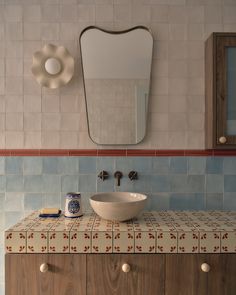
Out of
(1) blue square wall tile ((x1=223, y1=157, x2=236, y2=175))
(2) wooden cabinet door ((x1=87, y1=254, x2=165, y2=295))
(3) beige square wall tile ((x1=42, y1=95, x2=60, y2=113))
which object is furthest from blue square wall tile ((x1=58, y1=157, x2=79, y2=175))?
(1) blue square wall tile ((x1=223, y1=157, x2=236, y2=175))

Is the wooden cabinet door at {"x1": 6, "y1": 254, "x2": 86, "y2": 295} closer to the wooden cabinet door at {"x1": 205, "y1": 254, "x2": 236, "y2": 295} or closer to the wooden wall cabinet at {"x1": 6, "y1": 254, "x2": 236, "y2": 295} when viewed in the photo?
the wooden wall cabinet at {"x1": 6, "y1": 254, "x2": 236, "y2": 295}

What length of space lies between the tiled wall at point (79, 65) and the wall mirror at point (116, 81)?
6 centimetres

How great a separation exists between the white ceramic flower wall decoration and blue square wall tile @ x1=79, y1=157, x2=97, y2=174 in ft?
1.72

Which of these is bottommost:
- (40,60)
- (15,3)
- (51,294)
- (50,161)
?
(51,294)

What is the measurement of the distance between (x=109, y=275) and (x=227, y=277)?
0.58 metres

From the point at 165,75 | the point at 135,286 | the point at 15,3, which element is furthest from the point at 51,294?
the point at 15,3

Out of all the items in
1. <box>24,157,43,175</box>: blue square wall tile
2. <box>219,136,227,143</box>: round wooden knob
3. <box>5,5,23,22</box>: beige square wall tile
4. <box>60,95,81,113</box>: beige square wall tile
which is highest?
<box>5,5,23,22</box>: beige square wall tile

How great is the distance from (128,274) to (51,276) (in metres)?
0.38

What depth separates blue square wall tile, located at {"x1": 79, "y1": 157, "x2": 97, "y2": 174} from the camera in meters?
1.83

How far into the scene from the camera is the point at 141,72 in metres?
1.81

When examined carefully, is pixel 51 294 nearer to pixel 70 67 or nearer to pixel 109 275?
pixel 109 275

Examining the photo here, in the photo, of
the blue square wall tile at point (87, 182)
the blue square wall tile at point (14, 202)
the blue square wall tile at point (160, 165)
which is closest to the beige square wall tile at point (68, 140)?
the blue square wall tile at point (87, 182)

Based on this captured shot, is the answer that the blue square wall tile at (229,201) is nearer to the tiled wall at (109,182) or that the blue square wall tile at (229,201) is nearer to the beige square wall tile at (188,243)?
the tiled wall at (109,182)

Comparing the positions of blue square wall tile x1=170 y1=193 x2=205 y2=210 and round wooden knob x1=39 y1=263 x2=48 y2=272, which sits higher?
blue square wall tile x1=170 y1=193 x2=205 y2=210
